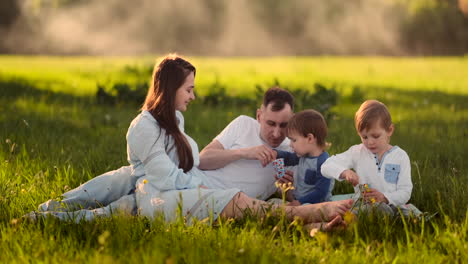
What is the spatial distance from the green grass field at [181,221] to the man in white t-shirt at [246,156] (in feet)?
1.33

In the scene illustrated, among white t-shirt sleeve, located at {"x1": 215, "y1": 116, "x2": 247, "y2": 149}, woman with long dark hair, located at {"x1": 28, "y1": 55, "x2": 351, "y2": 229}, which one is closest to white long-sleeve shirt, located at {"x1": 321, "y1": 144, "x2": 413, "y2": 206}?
woman with long dark hair, located at {"x1": 28, "y1": 55, "x2": 351, "y2": 229}

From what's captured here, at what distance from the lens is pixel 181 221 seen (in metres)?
3.17

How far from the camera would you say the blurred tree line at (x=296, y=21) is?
97.9 feet

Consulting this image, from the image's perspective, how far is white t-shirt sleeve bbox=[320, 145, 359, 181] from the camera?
12.3 ft

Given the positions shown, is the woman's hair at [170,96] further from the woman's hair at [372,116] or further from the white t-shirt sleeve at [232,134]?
the woman's hair at [372,116]

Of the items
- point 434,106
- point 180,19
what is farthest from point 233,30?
point 434,106

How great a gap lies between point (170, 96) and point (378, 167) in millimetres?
1454

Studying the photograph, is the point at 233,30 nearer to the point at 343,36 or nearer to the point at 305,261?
A: the point at 343,36

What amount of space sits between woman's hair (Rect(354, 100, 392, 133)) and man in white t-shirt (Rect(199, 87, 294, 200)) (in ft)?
2.55

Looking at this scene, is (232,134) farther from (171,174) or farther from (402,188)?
(402,188)

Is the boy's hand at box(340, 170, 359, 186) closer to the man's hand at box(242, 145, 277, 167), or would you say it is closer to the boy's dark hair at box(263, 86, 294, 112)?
the man's hand at box(242, 145, 277, 167)

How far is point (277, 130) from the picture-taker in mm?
4355

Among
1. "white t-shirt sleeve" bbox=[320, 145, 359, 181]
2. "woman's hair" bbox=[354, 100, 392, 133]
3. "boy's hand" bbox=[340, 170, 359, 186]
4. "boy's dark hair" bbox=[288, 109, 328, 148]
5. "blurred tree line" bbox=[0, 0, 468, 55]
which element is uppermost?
"blurred tree line" bbox=[0, 0, 468, 55]

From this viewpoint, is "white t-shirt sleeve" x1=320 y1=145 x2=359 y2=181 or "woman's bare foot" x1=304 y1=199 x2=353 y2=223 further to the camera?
"white t-shirt sleeve" x1=320 y1=145 x2=359 y2=181
